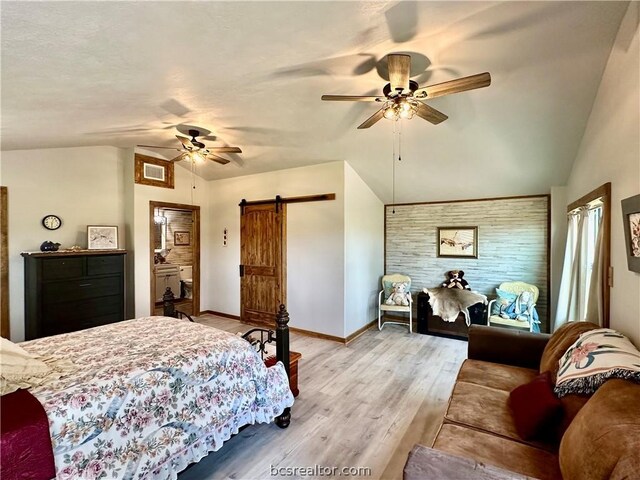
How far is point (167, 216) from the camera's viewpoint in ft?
23.3

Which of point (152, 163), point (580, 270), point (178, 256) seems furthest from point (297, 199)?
point (178, 256)

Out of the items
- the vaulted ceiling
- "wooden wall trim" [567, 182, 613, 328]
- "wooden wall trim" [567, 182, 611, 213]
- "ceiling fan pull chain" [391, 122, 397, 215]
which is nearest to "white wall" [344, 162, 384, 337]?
"ceiling fan pull chain" [391, 122, 397, 215]

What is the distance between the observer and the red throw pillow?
152cm

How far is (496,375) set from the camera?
7.41 feet

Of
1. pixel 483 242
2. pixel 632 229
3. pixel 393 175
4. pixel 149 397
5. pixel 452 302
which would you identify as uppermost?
pixel 393 175

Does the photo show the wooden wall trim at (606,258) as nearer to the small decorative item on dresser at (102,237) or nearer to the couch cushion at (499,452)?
the couch cushion at (499,452)

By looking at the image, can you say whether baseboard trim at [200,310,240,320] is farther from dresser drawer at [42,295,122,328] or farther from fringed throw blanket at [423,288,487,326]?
fringed throw blanket at [423,288,487,326]

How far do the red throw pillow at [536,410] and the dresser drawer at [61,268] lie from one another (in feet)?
16.1

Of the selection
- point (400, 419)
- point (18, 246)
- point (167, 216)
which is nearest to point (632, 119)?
point (400, 419)

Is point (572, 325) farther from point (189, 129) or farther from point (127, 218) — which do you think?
point (127, 218)

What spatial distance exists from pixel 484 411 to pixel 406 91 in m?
2.18

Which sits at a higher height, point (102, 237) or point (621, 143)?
point (621, 143)

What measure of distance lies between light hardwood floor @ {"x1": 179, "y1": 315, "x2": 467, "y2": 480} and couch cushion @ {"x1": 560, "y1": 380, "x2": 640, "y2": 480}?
1.12m

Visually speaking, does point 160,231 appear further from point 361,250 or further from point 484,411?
point 484,411
